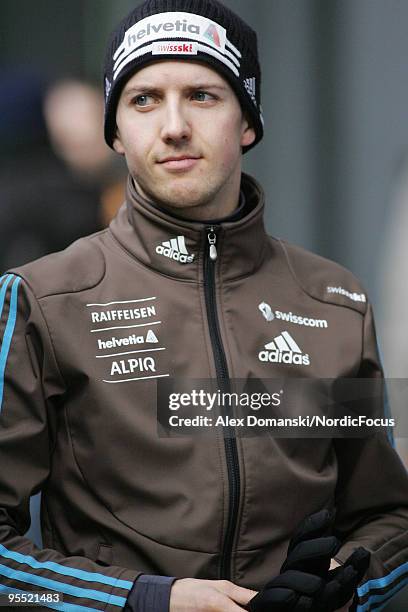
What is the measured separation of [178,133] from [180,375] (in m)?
0.54

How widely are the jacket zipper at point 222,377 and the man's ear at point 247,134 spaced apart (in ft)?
1.15

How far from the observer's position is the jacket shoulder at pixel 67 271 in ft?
8.98

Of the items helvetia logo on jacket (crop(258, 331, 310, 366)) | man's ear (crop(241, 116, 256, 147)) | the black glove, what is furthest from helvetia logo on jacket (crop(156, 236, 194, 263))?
the black glove

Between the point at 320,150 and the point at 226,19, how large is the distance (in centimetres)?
282

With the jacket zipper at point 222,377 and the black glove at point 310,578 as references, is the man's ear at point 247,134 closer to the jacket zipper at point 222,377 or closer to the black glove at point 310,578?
the jacket zipper at point 222,377

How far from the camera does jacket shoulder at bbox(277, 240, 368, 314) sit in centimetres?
305

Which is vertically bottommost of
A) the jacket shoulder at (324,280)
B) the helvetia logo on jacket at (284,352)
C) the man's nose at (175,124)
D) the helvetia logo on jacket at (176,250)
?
the helvetia logo on jacket at (284,352)

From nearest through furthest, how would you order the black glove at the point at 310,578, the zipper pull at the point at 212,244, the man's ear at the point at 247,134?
the black glove at the point at 310,578
the zipper pull at the point at 212,244
the man's ear at the point at 247,134

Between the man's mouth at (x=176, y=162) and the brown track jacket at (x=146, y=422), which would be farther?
the man's mouth at (x=176, y=162)

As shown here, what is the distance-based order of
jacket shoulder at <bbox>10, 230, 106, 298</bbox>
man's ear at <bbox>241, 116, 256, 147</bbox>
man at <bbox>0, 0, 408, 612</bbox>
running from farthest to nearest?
man's ear at <bbox>241, 116, 256, 147</bbox> < jacket shoulder at <bbox>10, 230, 106, 298</bbox> < man at <bbox>0, 0, 408, 612</bbox>

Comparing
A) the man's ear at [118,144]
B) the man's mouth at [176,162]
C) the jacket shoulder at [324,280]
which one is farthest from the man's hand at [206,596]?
the man's ear at [118,144]

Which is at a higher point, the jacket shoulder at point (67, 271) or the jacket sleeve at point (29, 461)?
the jacket shoulder at point (67, 271)

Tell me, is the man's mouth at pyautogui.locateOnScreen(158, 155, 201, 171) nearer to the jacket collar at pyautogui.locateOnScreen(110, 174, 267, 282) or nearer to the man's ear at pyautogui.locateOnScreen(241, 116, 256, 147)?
the jacket collar at pyautogui.locateOnScreen(110, 174, 267, 282)

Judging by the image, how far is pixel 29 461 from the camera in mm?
2641
